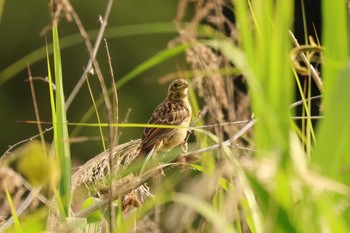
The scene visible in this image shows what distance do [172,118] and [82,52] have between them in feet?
48.2

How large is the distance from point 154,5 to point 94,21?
1.54 metres

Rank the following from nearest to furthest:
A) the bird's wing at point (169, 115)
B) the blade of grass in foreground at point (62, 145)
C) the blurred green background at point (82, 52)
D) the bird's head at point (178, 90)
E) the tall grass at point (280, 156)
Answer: the tall grass at point (280, 156) → the blade of grass in foreground at point (62, 145) → the bird's wing at point (169, 115) → the bird's head at point (178, 90) → the blurred green background at point (82, 52)

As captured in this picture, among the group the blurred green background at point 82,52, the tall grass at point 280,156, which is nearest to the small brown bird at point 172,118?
the tall grass at point 280,156

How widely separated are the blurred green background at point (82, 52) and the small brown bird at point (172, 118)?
12.4m

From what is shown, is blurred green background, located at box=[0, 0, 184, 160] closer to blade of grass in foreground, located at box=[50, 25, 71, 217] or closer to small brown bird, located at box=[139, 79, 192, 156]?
small brown bird, located at box=[139, 79, 192, 156]

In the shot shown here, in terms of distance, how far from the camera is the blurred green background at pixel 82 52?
746 inches

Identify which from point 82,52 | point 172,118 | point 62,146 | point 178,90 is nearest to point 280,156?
point 62,146

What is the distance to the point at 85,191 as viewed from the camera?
10.1 feet

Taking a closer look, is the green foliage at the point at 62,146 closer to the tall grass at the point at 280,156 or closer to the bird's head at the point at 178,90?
the tall grass at the point at 280,156

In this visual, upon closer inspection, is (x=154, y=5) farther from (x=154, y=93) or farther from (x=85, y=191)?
(x=85, y=191)

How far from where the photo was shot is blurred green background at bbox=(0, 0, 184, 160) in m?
19.0

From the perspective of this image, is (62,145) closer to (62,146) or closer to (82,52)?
(62,146)

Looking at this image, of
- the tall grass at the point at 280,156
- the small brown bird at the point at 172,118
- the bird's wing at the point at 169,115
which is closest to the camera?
the tall grass at the point at 280,156

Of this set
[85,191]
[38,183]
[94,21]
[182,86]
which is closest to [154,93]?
[94,21]
